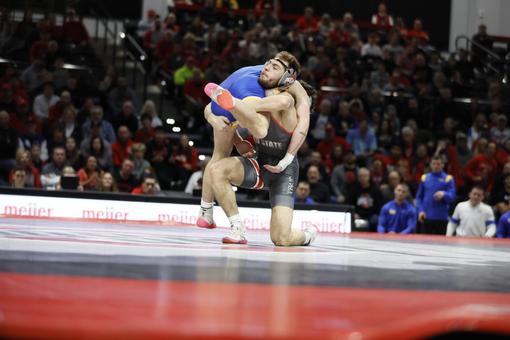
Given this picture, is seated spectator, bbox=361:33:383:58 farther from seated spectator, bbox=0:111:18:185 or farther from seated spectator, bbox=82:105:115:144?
seated spectator, bbox=0:111:18:185

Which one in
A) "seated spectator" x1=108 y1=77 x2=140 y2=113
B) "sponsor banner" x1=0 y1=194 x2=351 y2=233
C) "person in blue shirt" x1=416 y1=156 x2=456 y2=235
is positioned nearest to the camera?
"sponsor banner" x1=0 y1=194 x2=351 y2=233

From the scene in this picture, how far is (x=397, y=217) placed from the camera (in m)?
11.0

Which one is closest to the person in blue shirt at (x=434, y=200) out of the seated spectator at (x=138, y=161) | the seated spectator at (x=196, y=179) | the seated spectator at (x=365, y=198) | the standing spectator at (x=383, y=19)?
the seated spectator at (x=365, y=198)

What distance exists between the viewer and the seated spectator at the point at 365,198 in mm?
11844

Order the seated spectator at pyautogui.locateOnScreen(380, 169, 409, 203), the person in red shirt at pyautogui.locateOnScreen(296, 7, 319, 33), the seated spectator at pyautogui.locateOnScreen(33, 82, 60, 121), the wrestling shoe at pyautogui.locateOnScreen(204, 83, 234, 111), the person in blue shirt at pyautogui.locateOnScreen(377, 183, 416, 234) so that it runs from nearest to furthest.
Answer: the wrestling shoe at pyautogui.locateOnScreen(204, 83, 234, 111), the person in blue shirt at pyautogui.locateOnScreen(377, 183, 416, 234), the seated spectator at pyautogui.locateOnScreen(380, 169, 409, 203), the seated spectator at pyautogui.locateOnScreen(33, 82, 60, 121), the person in red shirt at pyautogui.locateOnScreen(296, 7, 319, 33)

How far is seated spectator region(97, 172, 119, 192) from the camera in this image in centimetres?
1048

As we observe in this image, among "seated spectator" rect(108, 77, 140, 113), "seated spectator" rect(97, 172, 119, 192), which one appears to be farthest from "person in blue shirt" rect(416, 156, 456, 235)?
"seated spectator" rect(108, 77, 140, 113)

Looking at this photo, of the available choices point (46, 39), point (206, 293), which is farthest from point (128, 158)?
point (206, 293)

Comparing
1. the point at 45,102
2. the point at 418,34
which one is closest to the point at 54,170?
the point at 45,102

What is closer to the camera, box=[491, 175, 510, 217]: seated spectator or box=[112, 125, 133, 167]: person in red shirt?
box=[491, 175, 510, 217]: seated spectator

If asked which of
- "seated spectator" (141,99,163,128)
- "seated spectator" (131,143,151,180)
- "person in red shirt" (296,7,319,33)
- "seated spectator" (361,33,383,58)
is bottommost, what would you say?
"seated spectator" (131,143,151,180)

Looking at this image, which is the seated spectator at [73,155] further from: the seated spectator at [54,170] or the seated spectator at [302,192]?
the seated spectator at [302,192]

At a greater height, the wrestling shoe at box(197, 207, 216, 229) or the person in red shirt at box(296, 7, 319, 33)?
the person in red shirt at box(296, 7, 319, 33)

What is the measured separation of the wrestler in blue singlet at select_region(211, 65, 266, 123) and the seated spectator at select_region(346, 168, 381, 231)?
6.05 meters
